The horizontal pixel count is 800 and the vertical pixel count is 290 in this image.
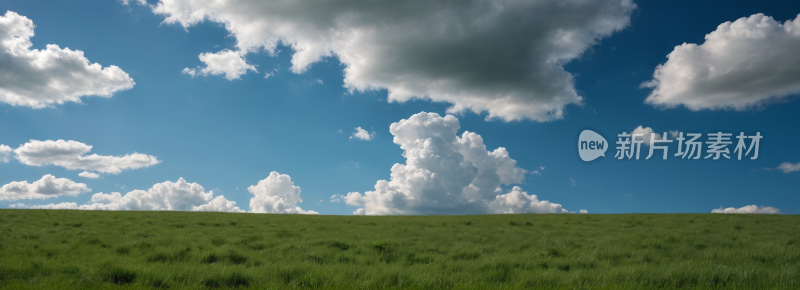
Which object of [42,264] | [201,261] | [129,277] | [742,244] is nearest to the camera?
[129,277]

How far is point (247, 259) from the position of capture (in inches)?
466

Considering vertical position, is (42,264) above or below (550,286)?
below

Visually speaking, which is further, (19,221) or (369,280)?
(19,221)

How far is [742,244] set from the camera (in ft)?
49.8

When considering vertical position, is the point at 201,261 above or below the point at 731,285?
below

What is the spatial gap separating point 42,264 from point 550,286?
43.1 ft

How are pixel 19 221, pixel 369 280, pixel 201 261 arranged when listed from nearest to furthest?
pixel 369 280
pixel 201 261
pixel 19 221

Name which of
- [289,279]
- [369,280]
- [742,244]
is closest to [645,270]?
[369,280]

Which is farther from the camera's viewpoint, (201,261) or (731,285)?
(201,261)

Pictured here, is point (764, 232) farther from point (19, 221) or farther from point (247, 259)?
point (19, 221)

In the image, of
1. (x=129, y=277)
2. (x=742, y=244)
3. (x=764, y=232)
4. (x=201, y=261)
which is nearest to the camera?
(x=129, y=277)

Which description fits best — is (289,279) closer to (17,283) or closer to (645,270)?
(17,283)

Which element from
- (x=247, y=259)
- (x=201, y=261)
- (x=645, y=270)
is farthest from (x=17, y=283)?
(x=645, y=270)

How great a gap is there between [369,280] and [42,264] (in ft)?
31.3
